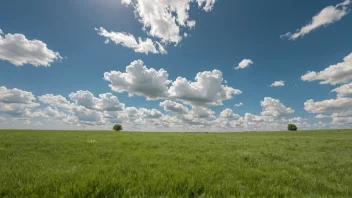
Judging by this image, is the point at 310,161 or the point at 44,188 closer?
the point at 44,188

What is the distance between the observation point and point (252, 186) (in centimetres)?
582

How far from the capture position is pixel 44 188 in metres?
5.00

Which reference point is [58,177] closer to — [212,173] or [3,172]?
[3,172]

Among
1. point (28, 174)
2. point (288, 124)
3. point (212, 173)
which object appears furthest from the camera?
point (288, 124)

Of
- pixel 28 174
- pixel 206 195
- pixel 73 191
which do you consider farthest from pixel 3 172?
pixel 206 195

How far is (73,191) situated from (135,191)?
1.72 metres

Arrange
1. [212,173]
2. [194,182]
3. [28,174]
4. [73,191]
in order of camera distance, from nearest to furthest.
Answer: [73,191], [194,182], [28,174], [212,173]

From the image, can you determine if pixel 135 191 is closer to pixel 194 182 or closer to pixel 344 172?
pixel 194 182

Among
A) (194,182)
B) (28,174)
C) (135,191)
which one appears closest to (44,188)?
(28,174)

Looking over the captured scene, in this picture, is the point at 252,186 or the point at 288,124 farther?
the point at 288,124

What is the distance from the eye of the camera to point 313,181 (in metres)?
6.48

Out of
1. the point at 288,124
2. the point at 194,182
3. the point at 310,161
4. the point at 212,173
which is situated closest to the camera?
the point at 194,182

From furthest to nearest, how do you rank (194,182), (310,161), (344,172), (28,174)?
(310,161) → (344,172) → (28,174) → (194,182)

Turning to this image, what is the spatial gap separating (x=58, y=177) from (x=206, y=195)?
5.08 metres
